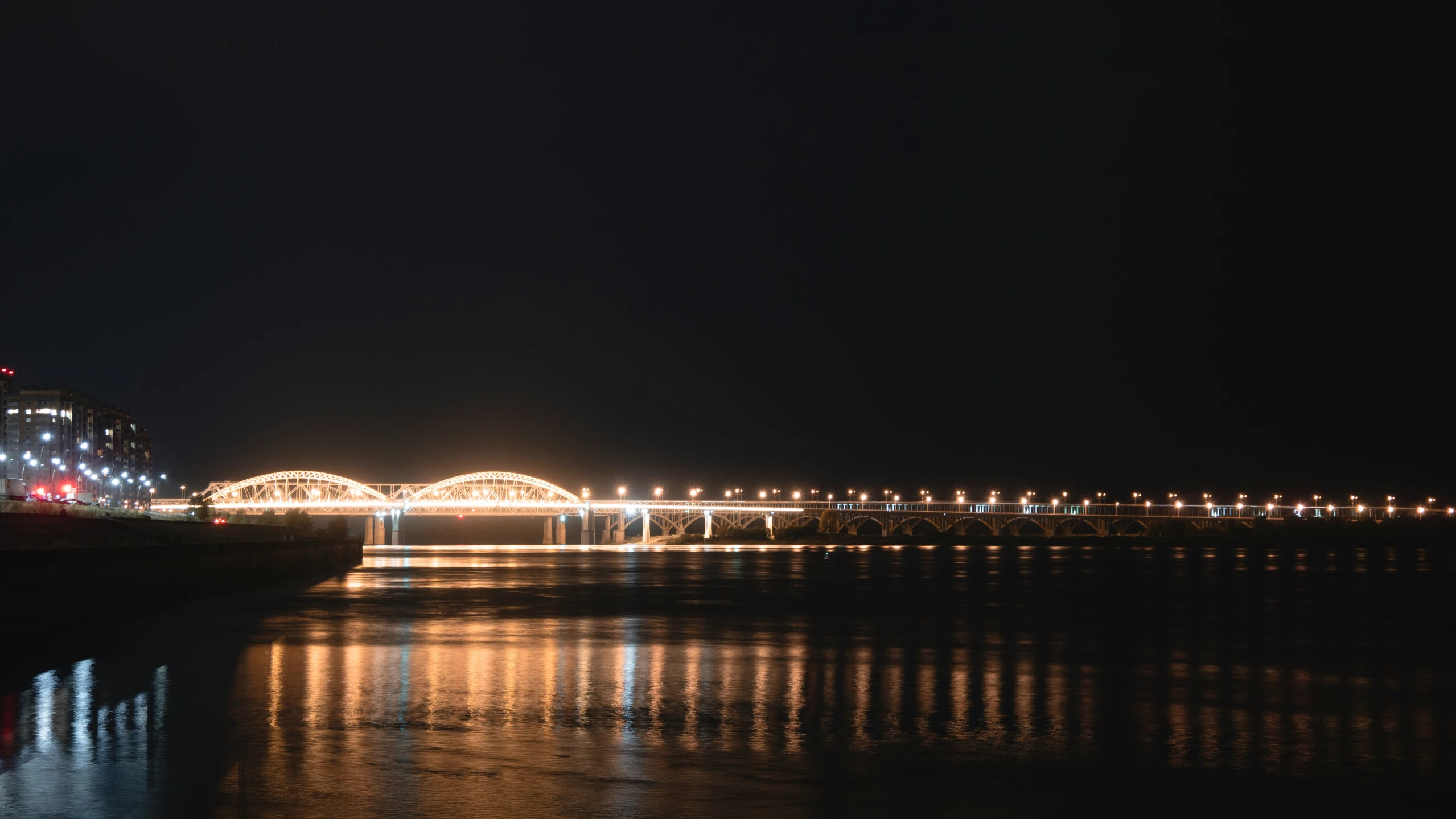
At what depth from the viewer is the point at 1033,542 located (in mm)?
124062

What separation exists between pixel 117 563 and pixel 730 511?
397 ft

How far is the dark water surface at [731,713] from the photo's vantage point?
9.65 meters

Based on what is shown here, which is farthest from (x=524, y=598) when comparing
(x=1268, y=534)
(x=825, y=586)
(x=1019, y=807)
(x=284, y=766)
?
(x=1268, y=534)

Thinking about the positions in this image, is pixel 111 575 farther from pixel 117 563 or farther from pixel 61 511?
pixel 61 511

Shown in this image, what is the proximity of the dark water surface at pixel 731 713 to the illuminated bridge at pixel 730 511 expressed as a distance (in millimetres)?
110685

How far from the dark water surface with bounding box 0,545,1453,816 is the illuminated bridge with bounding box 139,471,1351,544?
110685mm

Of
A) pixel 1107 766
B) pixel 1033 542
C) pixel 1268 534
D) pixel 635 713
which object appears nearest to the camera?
pixel 1107 766

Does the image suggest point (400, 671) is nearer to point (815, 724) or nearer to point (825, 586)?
point (815, 724)

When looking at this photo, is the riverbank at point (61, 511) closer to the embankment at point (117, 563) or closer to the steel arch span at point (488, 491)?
the embankment at point (117, 563)

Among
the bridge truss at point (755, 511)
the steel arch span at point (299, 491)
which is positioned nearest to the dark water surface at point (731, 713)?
the bridge truss at point (755, 511)

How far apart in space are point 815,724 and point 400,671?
290 inches

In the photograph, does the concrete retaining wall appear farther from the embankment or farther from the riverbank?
the riverbank

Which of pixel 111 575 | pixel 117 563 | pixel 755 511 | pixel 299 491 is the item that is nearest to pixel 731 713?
pixel 111 575

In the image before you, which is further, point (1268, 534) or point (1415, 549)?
point (1268, 534)
